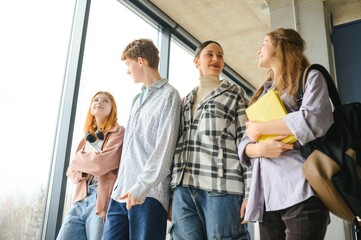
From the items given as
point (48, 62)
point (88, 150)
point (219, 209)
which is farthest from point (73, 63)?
point (219, 209)

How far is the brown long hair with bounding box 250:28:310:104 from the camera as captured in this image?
1283 millimetres

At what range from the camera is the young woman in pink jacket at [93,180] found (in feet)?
5.70

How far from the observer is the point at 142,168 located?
1486mm

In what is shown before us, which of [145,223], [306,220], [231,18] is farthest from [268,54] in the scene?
[231,18]

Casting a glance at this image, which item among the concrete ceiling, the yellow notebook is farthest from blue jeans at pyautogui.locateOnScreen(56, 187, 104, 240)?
the concrete ceiling

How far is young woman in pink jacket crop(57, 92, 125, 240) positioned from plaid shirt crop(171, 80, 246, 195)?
476 millimetres

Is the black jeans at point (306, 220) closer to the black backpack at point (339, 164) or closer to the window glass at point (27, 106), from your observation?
the black backpack at point (339, 164)

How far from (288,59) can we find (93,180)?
4.02 ft

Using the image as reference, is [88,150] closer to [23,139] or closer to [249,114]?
[23,139]

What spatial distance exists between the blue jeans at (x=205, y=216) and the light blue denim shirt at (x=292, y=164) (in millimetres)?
104

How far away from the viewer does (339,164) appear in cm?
103

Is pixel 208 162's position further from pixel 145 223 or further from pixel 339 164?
pixel 339 164

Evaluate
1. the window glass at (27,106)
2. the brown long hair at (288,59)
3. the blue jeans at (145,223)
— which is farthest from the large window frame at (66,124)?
the brown long hair at (288,59)

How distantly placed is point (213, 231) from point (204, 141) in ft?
1.26
